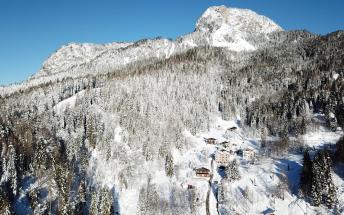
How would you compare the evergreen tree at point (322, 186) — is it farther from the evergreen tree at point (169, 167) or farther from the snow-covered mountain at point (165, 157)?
the evergreen tree at point (169, 167)

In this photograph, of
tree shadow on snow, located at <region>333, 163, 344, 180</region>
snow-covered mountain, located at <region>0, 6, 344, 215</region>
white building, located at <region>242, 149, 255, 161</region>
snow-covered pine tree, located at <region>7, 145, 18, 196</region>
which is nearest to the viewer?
snow-covered mountain, located at <region>0, 6, 344, 215</region>

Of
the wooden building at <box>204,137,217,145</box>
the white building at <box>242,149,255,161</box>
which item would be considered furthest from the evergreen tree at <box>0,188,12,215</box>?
the wooden building at <box>204,137,217,145</box>

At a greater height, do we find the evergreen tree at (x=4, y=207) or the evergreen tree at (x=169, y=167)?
the evergreen tree at (x=169, y=167)

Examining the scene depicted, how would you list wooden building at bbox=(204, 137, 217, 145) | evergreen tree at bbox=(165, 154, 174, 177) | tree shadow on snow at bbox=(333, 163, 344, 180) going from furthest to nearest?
1. wooden building at bbox=(204, 137, 217, 145)
2. evergreen tree at bbox=(165, 154, 174, 177)
3. tree shadow on snow at bbox=(333, 163, 344, 180)

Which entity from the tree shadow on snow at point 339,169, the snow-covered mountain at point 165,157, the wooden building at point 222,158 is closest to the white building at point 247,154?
the snow-covered mountain at point 165,157

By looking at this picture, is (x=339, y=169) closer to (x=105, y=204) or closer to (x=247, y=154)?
(x=247, y=154)

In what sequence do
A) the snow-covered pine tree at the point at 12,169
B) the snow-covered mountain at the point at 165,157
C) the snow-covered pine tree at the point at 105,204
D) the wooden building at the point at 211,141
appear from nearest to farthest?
1. the snow-covered pine tree at the point at 105,204
2. the snow-covered mountain at the point at 165,157
3. the snow-covered pine tree at the point at 12,169
4. the wooden building at the point at 211,141

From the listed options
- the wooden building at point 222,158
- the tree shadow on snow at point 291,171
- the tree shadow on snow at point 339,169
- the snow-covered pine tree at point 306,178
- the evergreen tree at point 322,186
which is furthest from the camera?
the wooden building at point 222,158

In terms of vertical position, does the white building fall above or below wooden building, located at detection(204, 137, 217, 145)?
below

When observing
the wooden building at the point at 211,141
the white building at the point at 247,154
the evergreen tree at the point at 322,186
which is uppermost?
the wooden building at the point at 211,141

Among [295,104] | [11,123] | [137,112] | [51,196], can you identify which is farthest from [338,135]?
[11,123]

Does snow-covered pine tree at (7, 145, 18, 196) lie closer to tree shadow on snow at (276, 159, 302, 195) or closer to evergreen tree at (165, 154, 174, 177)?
evergreen tree at (165, 154, 174, 177)

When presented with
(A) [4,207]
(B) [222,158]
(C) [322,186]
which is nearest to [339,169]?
(C) [322,186]
